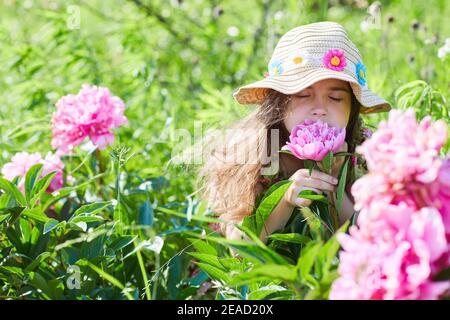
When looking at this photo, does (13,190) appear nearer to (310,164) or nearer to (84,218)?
(84,218)

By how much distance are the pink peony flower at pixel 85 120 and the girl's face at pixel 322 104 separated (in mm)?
618

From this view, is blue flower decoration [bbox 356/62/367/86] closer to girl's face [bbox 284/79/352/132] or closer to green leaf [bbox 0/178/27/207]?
girl's face [bbox 284/79/352/132]

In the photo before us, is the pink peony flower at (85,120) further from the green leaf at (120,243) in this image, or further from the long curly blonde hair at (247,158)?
the green leaf at (120,243)

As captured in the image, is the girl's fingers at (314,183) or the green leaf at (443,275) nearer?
the green leaf at (443,275)

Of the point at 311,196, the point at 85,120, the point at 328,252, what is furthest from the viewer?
the point at 85,120

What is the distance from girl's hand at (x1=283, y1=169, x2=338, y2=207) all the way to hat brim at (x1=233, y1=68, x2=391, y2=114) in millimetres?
206

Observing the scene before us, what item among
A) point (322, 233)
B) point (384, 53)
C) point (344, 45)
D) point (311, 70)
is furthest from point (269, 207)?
point (384, 53)

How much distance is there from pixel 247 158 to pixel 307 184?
0.28 meters

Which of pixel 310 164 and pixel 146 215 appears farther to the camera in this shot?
pixel 146 215

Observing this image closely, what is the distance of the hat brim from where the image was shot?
1.49m

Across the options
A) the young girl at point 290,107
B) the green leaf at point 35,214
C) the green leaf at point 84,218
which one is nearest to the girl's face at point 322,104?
the young girl at point 290,107

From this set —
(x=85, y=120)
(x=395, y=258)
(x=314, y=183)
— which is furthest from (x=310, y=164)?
(x=85, y=120)

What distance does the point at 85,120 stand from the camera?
1.96 m

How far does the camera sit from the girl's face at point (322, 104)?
152 cm
